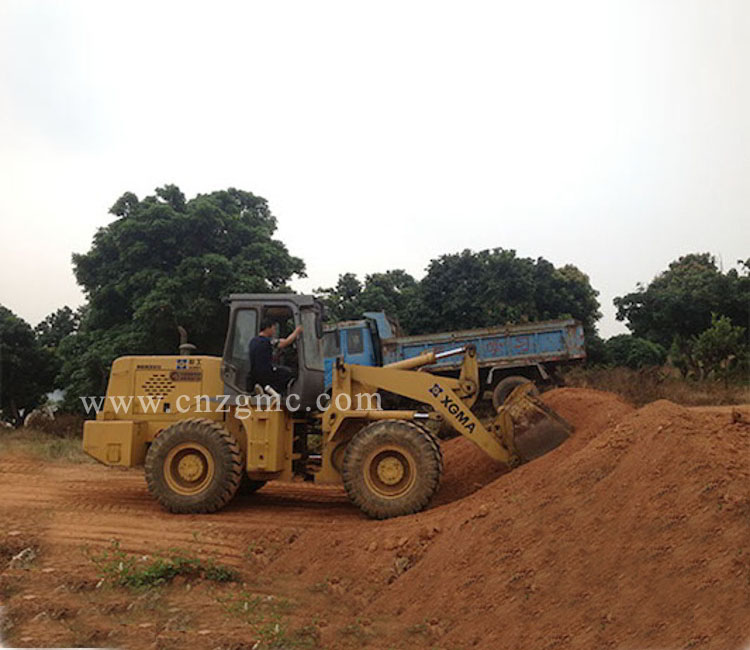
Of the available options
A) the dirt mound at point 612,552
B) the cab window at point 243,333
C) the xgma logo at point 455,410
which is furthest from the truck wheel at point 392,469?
the cab window at point 243,333

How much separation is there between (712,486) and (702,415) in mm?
1698

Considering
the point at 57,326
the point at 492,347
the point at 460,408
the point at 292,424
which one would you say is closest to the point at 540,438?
the point at 460,408

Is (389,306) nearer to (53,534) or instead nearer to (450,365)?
(450,365)

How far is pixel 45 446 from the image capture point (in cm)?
1553

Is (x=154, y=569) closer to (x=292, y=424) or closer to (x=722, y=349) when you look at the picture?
(x=292, y=424)

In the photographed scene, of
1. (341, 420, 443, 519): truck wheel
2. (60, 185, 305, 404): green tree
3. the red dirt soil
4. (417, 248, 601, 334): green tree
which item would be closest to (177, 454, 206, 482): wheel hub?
the red dirt soil

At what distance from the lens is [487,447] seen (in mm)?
7934

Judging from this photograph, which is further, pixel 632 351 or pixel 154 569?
pixel 632 351

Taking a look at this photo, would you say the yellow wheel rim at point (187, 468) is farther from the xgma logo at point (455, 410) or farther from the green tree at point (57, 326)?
the green tree at point (57, 326)

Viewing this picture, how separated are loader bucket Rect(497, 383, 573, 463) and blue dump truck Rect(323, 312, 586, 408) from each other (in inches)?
320

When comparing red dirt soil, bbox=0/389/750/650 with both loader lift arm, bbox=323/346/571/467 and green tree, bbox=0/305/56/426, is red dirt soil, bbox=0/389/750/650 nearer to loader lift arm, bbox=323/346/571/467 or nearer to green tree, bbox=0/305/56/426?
loader lift arm, bbox=323/346/571/467

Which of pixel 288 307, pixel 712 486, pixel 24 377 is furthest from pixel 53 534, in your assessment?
pixel 24 377

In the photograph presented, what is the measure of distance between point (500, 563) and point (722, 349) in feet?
45.7

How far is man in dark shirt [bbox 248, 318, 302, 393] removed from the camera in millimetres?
8125
